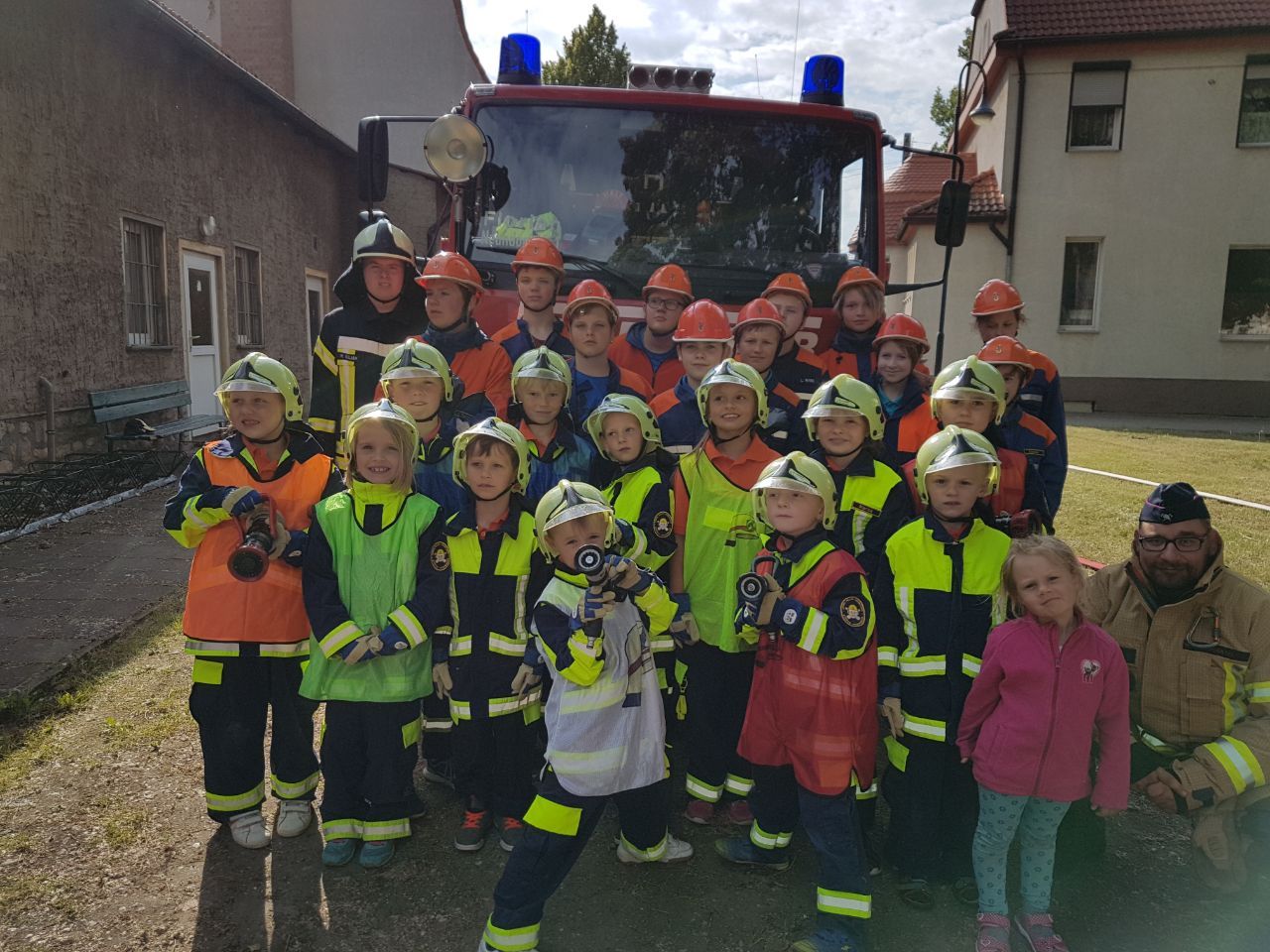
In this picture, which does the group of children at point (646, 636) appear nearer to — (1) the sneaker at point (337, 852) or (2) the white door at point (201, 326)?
(1) the sneaker at point (337, 852)

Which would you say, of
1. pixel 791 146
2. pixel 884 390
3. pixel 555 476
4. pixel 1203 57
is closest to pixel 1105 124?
→ pixel 1203 57

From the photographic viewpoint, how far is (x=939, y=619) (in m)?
2.76

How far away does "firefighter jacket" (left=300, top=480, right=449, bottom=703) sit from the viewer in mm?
2904

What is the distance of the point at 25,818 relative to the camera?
3.15 metres

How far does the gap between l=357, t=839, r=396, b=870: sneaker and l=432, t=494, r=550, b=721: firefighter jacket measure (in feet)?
1.73

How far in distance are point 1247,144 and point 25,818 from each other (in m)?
21.2

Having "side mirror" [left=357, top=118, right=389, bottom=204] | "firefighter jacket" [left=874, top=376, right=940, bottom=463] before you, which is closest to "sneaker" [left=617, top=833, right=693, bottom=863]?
"firefighter jacket" [left=874, top=376, right=940, bottom=463]

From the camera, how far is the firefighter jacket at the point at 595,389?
3.89 meters

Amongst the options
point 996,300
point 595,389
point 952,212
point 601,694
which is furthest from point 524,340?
point 952,212

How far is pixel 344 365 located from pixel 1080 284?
18.0 meters

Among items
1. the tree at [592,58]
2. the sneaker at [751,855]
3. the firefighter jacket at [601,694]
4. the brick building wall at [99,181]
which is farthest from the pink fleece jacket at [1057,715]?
the tree at [592,58]

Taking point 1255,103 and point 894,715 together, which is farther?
point 1255,103

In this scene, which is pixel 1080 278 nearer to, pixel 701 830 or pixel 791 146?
pixel 791 146

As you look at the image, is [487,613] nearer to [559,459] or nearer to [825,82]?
[559,459]
